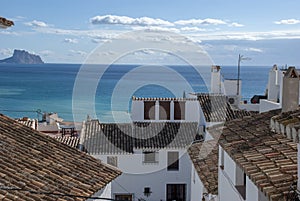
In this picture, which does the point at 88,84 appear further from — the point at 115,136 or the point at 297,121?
the point at 297,121

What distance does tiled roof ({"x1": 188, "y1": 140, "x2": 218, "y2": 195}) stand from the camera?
36.0 feet

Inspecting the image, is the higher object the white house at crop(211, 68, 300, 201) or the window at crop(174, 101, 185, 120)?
the window at crop(174, 101, 185, 120)

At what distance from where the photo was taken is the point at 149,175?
22.0 meters

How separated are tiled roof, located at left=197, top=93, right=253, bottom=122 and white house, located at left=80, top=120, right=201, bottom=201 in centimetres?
137

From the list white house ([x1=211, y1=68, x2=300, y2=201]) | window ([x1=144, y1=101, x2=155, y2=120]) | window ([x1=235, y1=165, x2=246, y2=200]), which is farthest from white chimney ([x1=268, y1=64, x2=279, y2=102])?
window ([x1=235, y1=165, x2=246, y2=200])

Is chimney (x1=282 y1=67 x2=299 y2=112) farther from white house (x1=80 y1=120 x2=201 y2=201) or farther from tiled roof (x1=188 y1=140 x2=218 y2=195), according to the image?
white house (x1=80 y1=120 x2=201 y2=201)

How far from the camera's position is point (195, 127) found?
79.6 ft

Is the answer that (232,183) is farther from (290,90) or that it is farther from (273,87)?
(273,87)

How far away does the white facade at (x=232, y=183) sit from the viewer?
6.93 metres

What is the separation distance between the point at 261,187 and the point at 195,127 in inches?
735

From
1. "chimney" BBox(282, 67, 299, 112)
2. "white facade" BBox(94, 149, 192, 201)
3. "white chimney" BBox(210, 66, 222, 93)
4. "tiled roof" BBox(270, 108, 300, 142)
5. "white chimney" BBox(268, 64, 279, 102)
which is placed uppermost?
"white chimney" BBox(210, 66, 222, 93)

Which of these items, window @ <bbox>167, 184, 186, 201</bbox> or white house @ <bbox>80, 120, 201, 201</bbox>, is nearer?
white house @ <bbox>80, 120, 201, 201</bbox>

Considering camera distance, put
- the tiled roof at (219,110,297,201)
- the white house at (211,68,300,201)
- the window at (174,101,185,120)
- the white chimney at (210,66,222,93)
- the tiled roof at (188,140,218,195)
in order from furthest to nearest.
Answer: the white chimney at (210,66,222,93) < the window at (174,101,185,120) < the tiled roof at (188,140,218,195) < the tiled roof at (219,110,297,201) < the white house at (211,68,300,201)

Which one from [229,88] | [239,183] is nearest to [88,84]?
[229,88]
